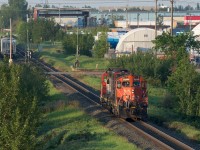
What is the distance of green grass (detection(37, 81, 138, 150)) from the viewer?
25781 mm

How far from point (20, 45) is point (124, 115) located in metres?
86.7

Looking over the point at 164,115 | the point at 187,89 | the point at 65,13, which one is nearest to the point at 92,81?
the point at 187,89

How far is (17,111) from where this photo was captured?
23078 millimetres

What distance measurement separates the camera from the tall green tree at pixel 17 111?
21.8 metres

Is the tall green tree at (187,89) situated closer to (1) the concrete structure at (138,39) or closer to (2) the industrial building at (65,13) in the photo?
(1) the concrete structure at (138,39)

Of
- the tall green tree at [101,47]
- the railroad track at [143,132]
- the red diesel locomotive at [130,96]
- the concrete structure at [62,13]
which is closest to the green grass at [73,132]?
the railroad track at [143,132]

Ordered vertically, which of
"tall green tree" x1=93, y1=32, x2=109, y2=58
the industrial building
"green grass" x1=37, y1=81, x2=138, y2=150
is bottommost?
"green grass" x1=37, y1=81, x2=138, y2=150

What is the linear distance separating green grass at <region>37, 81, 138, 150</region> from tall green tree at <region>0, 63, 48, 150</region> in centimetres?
125

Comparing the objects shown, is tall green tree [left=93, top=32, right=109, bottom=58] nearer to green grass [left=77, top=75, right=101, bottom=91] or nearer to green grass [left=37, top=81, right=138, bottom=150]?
green grass [left=77, top=75, right=101, bottom=91]

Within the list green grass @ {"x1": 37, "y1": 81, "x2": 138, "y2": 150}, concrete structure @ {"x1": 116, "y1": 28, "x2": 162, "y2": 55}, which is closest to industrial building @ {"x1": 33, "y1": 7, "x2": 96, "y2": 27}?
concrete structure @ {"x1": 116, "y1": 28, "x2": 162, "y2": 55}

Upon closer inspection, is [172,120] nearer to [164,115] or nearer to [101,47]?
[164,115]

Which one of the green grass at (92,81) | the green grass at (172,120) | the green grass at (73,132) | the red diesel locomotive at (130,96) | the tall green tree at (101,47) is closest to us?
the green grass at (73,132)

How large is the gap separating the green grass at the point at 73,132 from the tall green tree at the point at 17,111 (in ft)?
4.10

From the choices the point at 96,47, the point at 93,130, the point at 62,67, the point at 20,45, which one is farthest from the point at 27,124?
the point at 20,45
